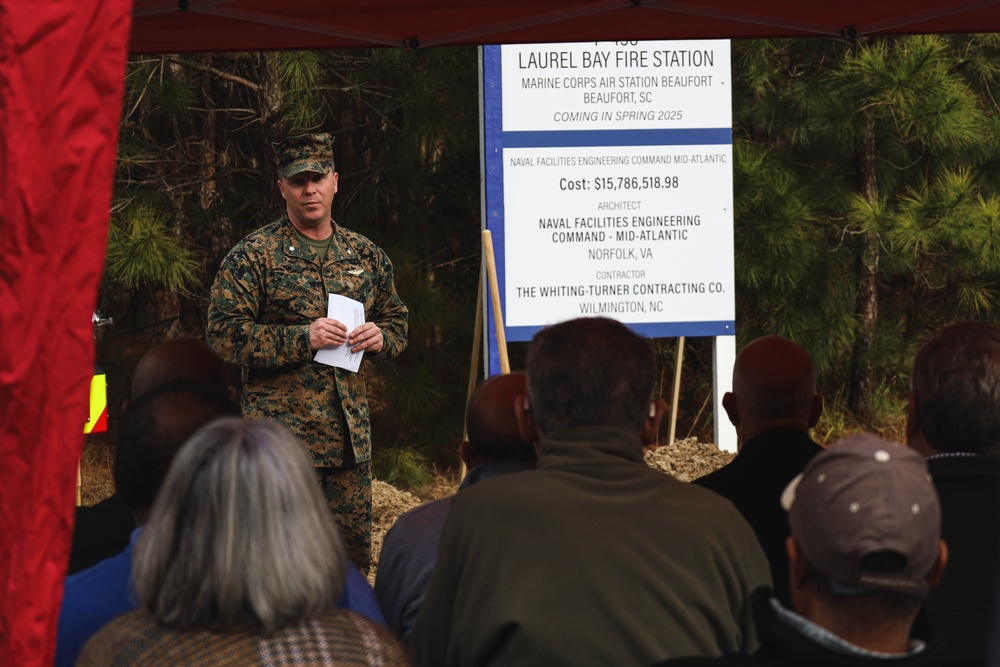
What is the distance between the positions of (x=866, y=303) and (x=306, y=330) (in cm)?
479

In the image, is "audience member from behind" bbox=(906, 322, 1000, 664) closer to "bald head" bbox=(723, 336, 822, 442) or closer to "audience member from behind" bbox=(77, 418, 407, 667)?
"bald head" bbox=(723, 336, 822, 442)

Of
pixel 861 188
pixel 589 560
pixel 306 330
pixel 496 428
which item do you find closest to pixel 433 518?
pixel 496 428

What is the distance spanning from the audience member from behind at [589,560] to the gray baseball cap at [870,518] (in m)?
0.52

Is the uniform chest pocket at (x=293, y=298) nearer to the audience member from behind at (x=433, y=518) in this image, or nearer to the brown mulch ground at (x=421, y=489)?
the audience member from behind at (x=433, y=518)

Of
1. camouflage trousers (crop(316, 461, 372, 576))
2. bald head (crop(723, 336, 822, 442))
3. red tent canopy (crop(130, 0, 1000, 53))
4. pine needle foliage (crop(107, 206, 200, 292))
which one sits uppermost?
red tent canopy (crop(130, 0, 1000, 53))

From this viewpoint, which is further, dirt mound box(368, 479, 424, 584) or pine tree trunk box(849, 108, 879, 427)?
pine tree trunk box(849, 108, 879, 427)

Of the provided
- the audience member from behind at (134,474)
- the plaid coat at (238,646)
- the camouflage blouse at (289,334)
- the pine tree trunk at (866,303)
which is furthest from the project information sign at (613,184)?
the plaid coat at (238,646)

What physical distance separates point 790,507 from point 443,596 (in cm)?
70

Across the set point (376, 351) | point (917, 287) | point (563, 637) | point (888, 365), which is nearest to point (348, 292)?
point (376, 351)

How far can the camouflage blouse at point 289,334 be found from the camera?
425 cm

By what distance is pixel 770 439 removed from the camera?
9.46 feet

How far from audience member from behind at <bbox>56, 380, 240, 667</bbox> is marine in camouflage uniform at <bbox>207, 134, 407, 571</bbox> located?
73.0 inches

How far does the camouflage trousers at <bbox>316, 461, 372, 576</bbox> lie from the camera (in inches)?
171

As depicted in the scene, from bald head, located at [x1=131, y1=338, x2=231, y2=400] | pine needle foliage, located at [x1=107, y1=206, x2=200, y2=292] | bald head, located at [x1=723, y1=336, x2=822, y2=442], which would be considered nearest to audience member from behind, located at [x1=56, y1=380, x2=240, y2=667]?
bald head, located at [x1=131, y1=338, x2=231, y2=400]
